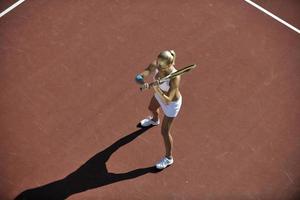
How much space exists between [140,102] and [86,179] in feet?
6.54

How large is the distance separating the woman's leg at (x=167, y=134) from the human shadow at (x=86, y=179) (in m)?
0.52

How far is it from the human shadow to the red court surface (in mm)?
19

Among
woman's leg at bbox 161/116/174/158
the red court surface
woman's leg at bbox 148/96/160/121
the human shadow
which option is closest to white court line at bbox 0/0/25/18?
the red court surface

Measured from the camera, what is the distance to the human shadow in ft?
27.6

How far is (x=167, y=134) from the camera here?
27.2ft

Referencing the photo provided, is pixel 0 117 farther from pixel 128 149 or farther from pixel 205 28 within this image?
pixel 205 28

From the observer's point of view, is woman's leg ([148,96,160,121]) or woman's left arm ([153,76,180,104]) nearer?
woman's left arm ([153,76,180,104])

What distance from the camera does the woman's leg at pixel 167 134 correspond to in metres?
8.12

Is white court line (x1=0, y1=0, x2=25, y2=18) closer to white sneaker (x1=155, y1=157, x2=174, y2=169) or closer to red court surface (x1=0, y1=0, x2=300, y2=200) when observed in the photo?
red court surface (x1=0, y1=0, x2=300, y2=200)

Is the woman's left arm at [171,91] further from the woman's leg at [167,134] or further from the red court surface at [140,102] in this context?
the red court surface at [140,102]

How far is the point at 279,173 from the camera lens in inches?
349

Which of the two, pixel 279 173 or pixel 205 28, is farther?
pixel 205 28

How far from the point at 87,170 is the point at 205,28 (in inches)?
173

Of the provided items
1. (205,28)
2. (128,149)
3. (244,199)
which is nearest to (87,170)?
(128,149)
